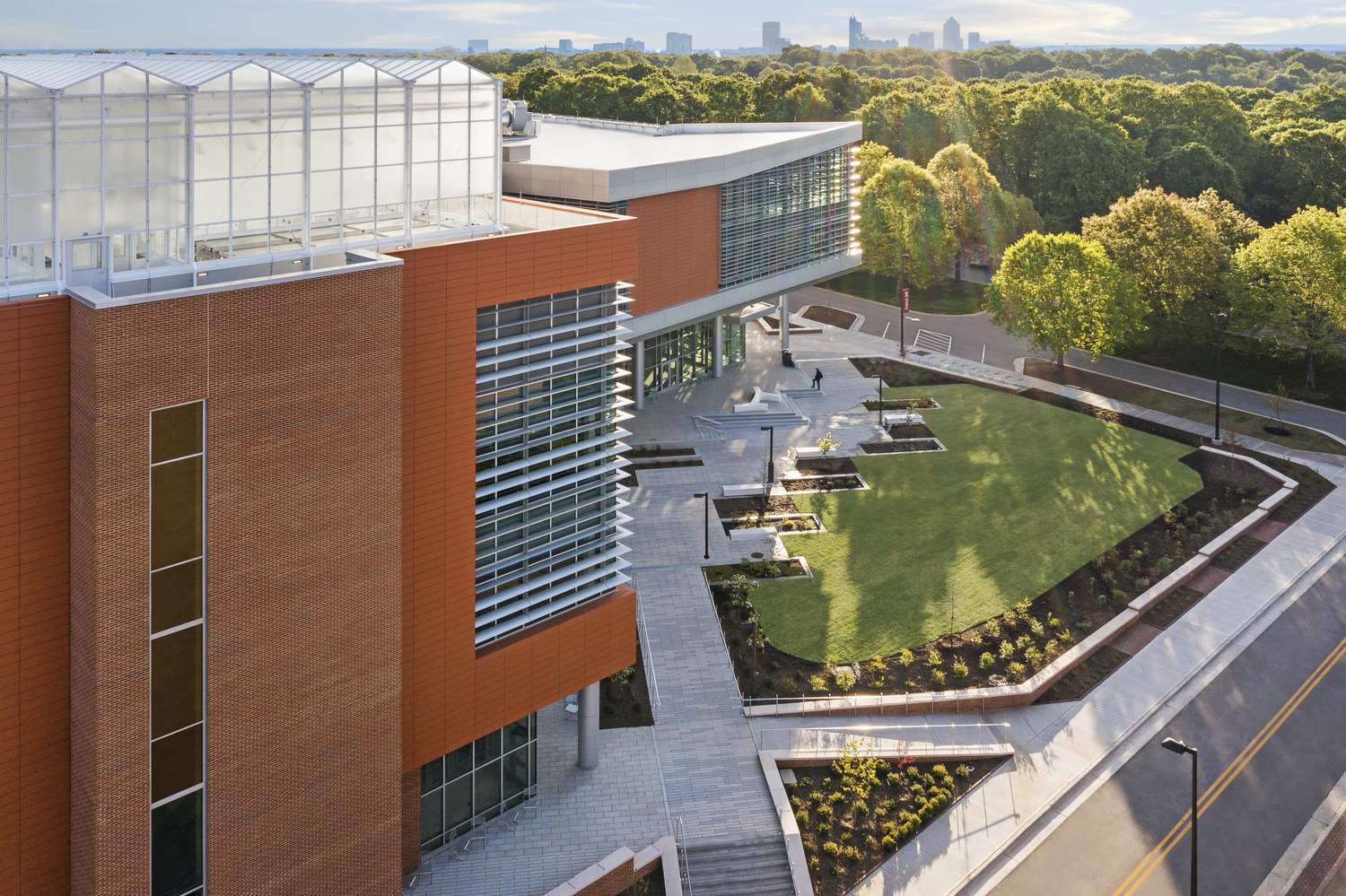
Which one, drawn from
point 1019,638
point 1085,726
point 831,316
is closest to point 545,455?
point 1085,726

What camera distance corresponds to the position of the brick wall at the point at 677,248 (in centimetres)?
4609

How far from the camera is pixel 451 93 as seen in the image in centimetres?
2175

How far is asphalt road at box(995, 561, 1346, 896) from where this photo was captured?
2555cm

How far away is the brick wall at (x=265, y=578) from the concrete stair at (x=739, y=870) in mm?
6864

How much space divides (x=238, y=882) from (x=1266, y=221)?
297 feet

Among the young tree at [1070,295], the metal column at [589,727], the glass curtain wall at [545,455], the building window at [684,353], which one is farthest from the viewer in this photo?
the young tree at [1070,295]

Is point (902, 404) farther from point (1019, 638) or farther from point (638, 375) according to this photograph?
point (1019, 638)

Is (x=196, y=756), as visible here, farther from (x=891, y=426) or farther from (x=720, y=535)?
(x=891, y=426)

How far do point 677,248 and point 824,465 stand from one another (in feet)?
35.1

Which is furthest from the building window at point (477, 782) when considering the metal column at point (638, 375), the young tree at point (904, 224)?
the young tree at point (904, 224)

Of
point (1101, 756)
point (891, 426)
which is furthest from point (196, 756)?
point (891, 426)

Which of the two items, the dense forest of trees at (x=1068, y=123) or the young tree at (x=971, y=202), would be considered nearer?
the young tree at (x=971, y=202)

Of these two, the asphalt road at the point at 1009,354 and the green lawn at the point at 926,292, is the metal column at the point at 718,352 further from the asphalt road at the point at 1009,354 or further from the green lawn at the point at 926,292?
the green lawn at the point at 926,292

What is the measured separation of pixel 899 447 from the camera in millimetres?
49312
